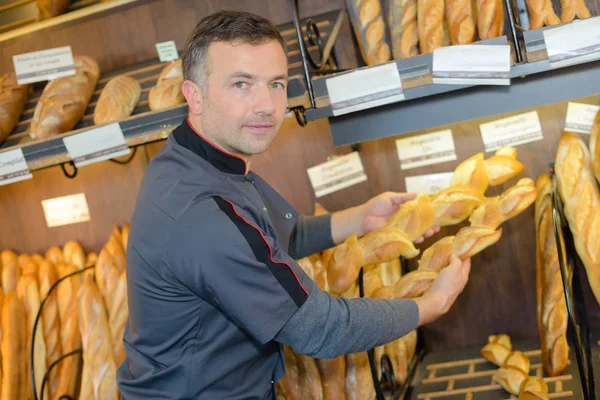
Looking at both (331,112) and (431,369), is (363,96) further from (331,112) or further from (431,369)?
A: (431,369)

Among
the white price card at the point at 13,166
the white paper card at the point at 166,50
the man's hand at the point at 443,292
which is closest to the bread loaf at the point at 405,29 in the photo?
the man's hand at the point at 443,292

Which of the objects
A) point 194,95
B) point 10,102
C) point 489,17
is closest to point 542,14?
point 489,17

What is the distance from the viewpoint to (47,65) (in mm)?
1906

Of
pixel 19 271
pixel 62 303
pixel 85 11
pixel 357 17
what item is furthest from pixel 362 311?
pixel 19 271

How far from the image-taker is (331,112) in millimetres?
1367

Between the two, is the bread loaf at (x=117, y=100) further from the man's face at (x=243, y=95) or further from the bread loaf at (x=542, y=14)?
the bread loaf at (x=542, y=14)

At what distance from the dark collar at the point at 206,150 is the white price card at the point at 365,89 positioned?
9.6 inches

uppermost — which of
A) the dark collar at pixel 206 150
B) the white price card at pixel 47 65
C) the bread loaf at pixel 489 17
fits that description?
the white price card at pixel 47 65

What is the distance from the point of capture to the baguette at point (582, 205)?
4.68ft

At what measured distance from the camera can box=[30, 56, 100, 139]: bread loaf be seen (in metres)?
1.76

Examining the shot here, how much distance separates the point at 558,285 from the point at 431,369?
416mm

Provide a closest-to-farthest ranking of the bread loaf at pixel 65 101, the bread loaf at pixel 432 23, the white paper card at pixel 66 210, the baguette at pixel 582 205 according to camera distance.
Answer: the baguette at pixel 582 205 → the bread loaf at pixel 432 23 → the bread loaf at pixel 65 101 → the white paper card at pixel 66 210

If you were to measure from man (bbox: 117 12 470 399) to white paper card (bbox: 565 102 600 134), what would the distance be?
601mm

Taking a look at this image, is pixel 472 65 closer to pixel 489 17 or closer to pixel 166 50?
pixel 489 17
